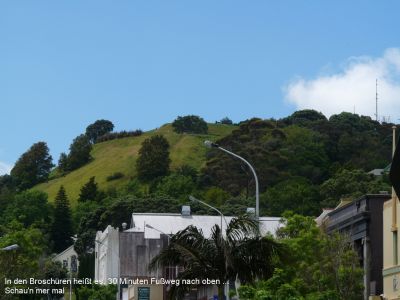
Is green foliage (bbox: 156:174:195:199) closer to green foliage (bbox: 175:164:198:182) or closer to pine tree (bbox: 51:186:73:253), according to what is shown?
green foliage (bbox: 175:164:198:182)

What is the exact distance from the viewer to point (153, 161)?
18175 centimetres

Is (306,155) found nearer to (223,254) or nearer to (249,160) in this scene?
(249,160)

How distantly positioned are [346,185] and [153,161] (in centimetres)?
6423

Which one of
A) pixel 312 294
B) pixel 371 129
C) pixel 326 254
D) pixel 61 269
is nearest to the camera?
pixel 312 294

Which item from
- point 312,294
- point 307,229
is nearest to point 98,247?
point 307,229

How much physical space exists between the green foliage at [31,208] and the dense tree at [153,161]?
17.9 metres

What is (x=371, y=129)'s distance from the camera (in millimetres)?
184125

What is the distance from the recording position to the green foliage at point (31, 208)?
6550 inches

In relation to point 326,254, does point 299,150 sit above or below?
above

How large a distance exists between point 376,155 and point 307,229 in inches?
4528

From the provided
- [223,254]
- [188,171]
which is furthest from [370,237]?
[188,171]

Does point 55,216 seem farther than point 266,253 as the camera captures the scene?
Yes

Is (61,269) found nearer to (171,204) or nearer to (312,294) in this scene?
(171,204)

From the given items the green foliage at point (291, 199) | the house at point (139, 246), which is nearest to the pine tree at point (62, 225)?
the green foliage at point (291, 199)
